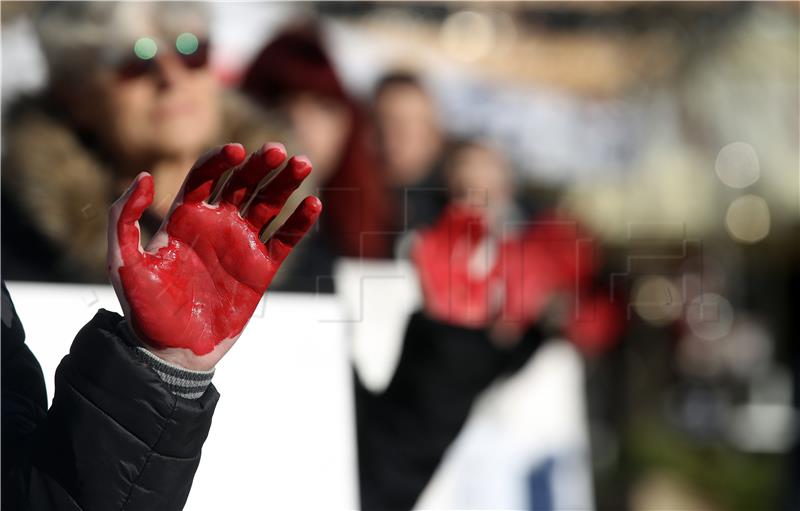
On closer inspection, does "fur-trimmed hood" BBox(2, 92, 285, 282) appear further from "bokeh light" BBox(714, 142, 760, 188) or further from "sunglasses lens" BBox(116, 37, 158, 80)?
"bokeh light" BBox(714, 142, 760, 188)

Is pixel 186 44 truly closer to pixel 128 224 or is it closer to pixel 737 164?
→ pixel 128 224

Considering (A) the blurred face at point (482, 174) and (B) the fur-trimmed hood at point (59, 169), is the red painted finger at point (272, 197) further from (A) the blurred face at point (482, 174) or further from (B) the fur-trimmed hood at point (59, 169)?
(A) the blurred face at point (482, 174)

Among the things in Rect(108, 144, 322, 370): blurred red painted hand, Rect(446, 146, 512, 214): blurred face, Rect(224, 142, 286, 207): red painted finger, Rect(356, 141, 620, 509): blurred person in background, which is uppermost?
Rect(446, 146, 512, 214): blurred face

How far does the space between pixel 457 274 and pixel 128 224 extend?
4.87ft

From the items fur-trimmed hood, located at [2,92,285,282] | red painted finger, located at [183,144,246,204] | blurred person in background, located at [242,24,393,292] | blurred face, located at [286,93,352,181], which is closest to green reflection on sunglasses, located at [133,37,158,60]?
fur-trimmed hood, located at [2,92,285,282]

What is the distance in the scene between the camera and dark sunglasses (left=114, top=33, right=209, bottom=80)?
1.02 m

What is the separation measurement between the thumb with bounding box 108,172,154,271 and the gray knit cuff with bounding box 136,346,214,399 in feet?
0.25

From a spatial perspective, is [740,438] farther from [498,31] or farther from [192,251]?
[192,251]

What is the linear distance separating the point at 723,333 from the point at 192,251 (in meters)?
3.61

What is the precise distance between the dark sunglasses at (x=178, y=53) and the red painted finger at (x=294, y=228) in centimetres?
37

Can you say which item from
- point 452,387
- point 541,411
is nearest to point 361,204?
point 452,387

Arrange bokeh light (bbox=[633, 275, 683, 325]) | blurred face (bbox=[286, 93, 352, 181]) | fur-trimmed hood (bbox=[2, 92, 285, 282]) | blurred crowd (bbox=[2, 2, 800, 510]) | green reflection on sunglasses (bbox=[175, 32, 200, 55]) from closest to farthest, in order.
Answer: green reflection on sunglasses (bbox=[175, 32, 200, 55])
fur-trimmed hood (bbox=[2, 92, 285, 282])
blurred crowd (bbox=[2, 2, 800, 510])
bokeh light (bbox=[633, 275, 683, 325])
blurred face (bbox=[286, 93, 352, 181])

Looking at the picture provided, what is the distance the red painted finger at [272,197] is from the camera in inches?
27.9

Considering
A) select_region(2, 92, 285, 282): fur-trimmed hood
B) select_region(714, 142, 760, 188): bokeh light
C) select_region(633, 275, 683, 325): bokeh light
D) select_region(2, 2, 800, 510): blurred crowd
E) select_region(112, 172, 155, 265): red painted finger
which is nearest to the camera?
select_region(112, 172, 155, 265): red painted finger
